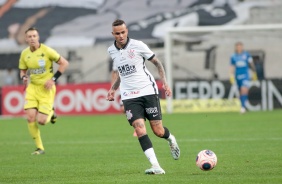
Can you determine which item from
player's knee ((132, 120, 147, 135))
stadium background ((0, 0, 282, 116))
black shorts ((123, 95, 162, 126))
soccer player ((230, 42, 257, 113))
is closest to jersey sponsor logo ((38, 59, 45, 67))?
black shorts ((123, 95, 162, 126))

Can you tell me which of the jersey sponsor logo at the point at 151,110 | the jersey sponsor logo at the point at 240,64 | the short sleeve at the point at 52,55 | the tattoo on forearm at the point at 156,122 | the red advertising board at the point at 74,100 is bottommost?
the red advertising board at the point at 74,100

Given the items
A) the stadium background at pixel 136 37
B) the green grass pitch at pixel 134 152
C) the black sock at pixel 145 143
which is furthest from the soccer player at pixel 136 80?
the stadium background at pixel 136 37

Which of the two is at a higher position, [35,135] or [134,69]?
[134,69]

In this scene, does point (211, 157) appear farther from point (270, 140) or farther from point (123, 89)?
point (270, 140)

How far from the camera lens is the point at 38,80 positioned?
48.8ft

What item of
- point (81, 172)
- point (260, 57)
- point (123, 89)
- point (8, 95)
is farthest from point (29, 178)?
point (260, 57)

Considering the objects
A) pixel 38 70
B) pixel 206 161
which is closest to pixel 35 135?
pixel 38 70

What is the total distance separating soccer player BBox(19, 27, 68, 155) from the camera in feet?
48.0

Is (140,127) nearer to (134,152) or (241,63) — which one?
(134,152)

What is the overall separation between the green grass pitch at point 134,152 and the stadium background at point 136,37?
4378 millimetres

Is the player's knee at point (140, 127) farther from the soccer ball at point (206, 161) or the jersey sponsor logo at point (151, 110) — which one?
the soccer ball at point (206, 161)

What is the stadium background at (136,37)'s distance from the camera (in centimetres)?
2833

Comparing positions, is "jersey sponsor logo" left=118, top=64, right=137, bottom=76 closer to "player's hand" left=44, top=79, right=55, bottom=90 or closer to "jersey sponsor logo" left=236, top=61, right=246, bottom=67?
"player's hand" left=44, top=79, right=55, bottom=90

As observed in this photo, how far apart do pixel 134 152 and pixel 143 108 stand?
3.41 metres
